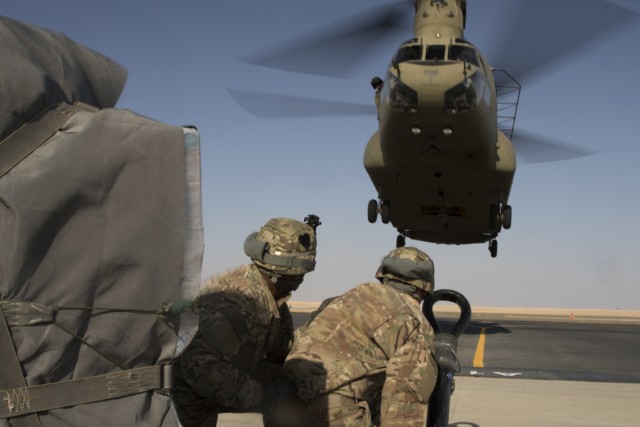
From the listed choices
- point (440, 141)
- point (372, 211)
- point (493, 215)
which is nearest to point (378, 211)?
point (372, 211)

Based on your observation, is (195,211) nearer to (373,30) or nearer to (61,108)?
(61,108)

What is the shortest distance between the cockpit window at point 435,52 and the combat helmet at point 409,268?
29.7 ft

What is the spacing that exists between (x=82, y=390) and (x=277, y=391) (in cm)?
174

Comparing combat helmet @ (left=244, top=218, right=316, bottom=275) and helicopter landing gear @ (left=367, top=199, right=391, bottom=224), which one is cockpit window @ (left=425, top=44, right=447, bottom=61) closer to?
helicopter landing gear @ (left=367, top=199, right=391, bottom=224)

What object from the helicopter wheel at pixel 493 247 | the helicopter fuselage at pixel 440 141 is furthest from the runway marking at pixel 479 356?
the helicopter fuselage at pixel 440 141

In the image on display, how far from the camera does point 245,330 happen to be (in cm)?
320

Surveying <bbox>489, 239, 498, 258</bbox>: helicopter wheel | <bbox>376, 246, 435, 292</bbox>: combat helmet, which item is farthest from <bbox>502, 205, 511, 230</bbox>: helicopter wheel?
<bbox>376, 246, 435, 292</bbox>: combat helmet

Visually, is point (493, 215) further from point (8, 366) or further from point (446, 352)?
point (8, 366)

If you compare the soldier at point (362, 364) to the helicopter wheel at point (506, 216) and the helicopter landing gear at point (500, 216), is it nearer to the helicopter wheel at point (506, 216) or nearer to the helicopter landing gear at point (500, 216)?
the helicopter landing gear at point (500, 216)

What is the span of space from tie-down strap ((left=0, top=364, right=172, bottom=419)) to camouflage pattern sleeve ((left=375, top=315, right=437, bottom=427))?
5.52 ft

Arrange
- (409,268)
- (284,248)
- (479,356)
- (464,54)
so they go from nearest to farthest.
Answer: (284,248) → (409,268) → (464,54) → (479,356)

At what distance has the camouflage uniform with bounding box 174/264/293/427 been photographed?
3.06m

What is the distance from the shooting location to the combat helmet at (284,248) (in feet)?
11.1

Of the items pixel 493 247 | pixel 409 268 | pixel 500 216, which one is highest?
pixel 500 216
